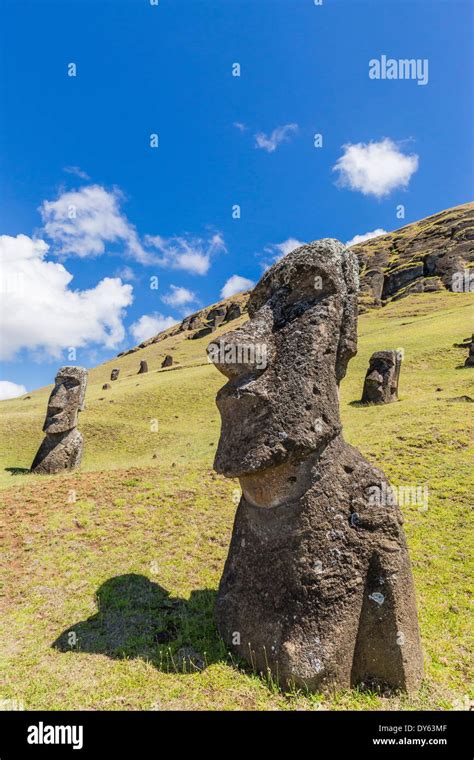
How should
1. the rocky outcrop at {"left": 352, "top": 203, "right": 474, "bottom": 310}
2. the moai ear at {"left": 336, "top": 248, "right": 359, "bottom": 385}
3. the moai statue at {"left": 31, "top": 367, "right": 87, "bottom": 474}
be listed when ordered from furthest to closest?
the rocky outcrop at {"left": 352, "top": 203, "right": 474, "bottom": 310} → the moai statue at {"left": 31, "top": 367, "right": 87, "bottom": 474} → the moai ear at {"left": 336, "top": 248, "right": 359, "bottom": 385}

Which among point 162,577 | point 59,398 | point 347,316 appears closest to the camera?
point 347,316

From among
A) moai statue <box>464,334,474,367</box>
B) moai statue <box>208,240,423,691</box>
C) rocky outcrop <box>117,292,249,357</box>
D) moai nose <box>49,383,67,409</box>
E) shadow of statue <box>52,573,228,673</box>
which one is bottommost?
shadow of statue <box>52,573,228,673</box>

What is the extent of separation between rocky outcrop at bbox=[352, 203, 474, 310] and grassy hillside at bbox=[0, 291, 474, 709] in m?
66.2

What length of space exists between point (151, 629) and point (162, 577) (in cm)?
149

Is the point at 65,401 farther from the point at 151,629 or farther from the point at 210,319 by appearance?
the point at 210,319

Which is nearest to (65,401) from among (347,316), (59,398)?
(59,398)

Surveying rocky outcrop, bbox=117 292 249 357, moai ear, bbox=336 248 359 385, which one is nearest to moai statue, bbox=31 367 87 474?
moai ear, bbox=336 248 359 385

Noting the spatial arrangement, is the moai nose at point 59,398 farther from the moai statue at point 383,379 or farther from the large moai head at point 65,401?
the moai statue at point 383,379

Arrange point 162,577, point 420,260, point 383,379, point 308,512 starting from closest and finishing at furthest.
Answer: point 308,512, point 162,577, point 383,379, point 420,260

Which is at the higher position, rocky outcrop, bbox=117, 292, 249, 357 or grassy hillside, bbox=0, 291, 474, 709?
rocky outcrop, bbox=117, 292, 249, 357

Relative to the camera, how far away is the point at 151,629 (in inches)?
222

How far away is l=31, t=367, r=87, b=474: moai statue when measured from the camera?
49.3 feet

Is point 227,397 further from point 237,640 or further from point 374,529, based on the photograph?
point 237,640

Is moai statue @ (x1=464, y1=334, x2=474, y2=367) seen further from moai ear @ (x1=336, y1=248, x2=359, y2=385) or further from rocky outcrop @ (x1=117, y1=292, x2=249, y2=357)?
rocky outcrop @ (x1=117, y1=292, x2=249, y2=357)
